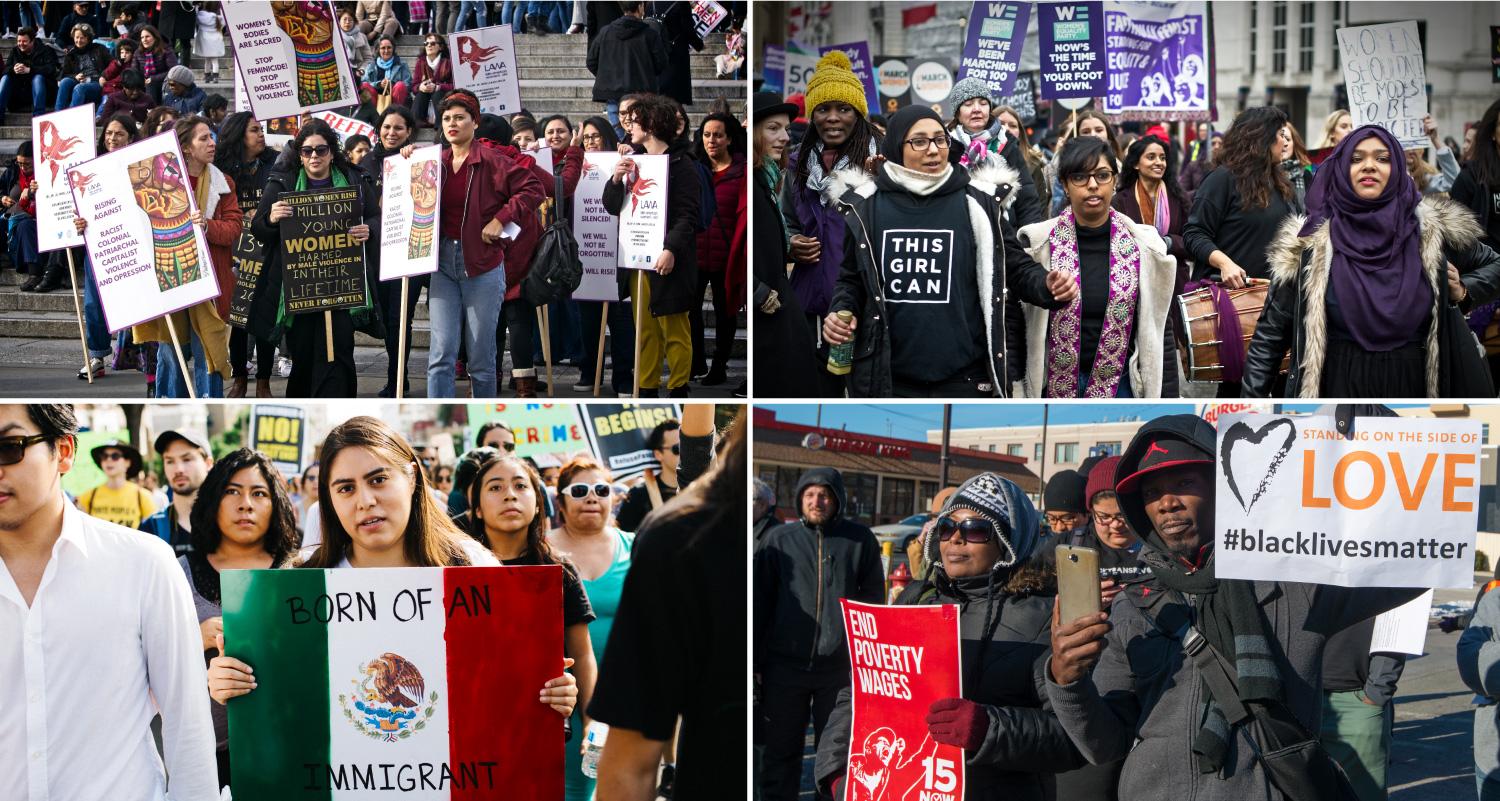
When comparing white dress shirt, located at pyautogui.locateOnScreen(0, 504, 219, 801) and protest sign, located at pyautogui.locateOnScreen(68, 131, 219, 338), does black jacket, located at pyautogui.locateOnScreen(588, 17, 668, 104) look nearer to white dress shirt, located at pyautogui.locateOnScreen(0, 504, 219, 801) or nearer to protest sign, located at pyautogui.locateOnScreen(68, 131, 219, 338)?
protest sign, located at pyautogui.locateOnScreen(68, 131, 219, 338)

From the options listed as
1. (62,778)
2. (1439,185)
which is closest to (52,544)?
(62,778)

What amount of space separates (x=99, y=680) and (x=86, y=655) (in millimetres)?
80

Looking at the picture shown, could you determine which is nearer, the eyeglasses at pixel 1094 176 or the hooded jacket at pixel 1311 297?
the hooded jacket at pixel 1311 297

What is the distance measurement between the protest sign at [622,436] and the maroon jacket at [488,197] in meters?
2.71

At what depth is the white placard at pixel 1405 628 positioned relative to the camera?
435cm

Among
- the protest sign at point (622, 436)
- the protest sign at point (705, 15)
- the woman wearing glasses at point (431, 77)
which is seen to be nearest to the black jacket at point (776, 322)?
the protest sign at point (622, 436)

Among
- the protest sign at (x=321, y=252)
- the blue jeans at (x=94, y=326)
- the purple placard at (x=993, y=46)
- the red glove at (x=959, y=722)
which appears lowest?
the red glove at (x=959, y=722)

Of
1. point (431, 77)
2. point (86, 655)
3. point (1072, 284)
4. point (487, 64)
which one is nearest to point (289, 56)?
point (487, 64)

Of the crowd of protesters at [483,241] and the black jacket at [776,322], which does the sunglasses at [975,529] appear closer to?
the black jacket at [776,322]

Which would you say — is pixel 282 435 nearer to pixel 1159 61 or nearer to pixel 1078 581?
pixel 1078 581

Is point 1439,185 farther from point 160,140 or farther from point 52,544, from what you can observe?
point 52,544

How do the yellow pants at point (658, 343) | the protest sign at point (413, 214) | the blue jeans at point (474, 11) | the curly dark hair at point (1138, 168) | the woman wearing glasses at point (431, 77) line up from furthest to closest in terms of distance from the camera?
the blue jeans at point (474, 11)
the woman wearing glasses at point (431, 77)
the curly dark hair at point (1138, 168)
the yellow pants at point (658, 343)
the protest sign at point (413, 214)

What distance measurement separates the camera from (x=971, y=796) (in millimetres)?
4570

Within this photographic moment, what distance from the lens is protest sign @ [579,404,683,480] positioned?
15.3 ft
